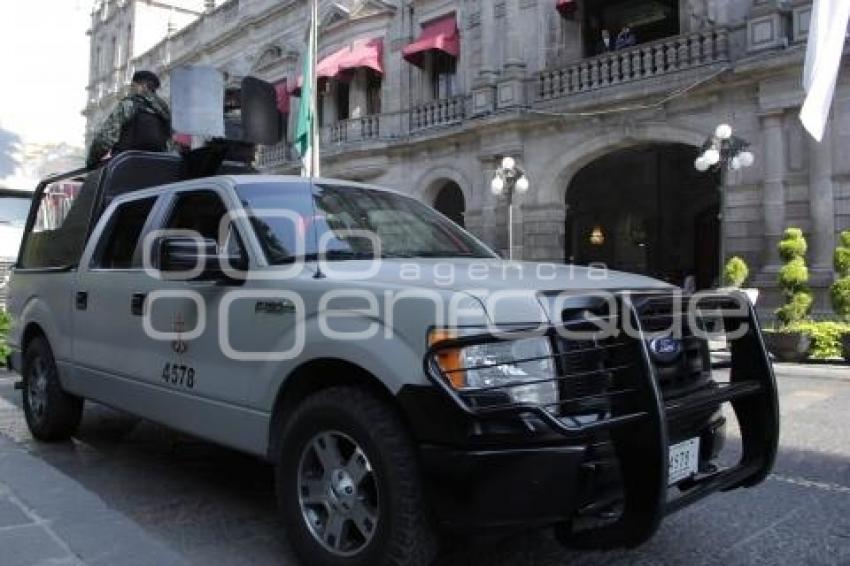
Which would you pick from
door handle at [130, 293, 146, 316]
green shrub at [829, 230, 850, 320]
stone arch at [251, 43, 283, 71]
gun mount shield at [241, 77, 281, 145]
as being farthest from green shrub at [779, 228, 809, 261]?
stone arch at [251, 43, 283, 71]

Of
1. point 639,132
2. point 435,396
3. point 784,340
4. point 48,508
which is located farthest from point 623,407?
point 639,132

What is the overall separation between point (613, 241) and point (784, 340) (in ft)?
40.6

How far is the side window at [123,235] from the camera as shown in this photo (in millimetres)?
5219

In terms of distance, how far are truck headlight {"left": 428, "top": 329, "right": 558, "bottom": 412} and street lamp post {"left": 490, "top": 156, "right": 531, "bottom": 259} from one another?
1625 cm

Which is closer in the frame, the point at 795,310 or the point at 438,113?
the point at 795,310

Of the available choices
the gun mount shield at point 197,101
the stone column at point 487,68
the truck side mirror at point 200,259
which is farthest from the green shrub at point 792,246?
the truck side mirror at point 200,259

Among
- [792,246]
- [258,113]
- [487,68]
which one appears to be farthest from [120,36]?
Result: [258,113]

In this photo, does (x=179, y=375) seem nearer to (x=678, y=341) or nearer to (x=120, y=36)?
(x=678, y=341)

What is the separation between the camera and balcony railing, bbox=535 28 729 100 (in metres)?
17.7

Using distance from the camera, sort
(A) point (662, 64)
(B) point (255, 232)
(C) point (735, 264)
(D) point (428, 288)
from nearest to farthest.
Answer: (D) point (428, 288) → (B) point (255, 232) → (C) point (735, 264) → (A) point (662, 64)

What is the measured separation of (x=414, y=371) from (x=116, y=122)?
15.9 ft

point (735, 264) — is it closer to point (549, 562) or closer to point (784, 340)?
point (784, 340)

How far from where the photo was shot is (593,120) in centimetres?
1975

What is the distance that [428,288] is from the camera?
3275 mm
